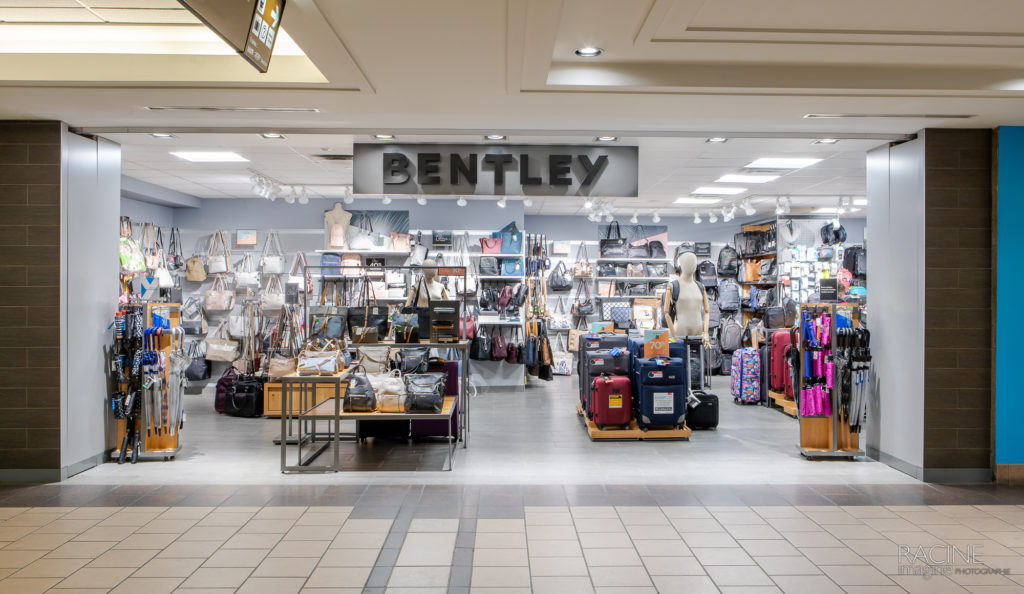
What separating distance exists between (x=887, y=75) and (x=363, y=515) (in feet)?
15.8

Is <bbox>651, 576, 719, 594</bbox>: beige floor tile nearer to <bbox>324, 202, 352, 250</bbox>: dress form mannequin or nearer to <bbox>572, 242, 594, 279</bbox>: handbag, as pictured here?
<bbox>324, 202, 352, 250</bbox>: dress form mannequin

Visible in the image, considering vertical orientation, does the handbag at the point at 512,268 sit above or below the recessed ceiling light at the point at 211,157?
below

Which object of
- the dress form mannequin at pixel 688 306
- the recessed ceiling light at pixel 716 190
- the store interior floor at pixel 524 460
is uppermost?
the recessed ceiling light at pixel 716 190

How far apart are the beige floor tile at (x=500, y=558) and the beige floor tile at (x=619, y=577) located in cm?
43

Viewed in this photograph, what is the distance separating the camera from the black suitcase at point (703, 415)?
7574 mm

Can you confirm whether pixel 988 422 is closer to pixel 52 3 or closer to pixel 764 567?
pixel 764 567

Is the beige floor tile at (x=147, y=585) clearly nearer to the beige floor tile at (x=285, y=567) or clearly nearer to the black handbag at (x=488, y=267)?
the beige floor tile at (x=285, y=567)

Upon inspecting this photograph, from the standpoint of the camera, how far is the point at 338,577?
3.59 metres

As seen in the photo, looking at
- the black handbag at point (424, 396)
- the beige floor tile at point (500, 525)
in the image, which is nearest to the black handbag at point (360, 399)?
the black handbag at point (424, 396)

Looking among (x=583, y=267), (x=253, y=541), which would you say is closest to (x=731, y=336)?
(x=583, y=267)

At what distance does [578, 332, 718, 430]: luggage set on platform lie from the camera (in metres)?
6.94

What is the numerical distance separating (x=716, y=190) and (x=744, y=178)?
3.67ft

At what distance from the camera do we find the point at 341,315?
661 centimetres

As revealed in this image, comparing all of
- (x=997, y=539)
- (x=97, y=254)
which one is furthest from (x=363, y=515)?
Answer: (x=997, y=539)
